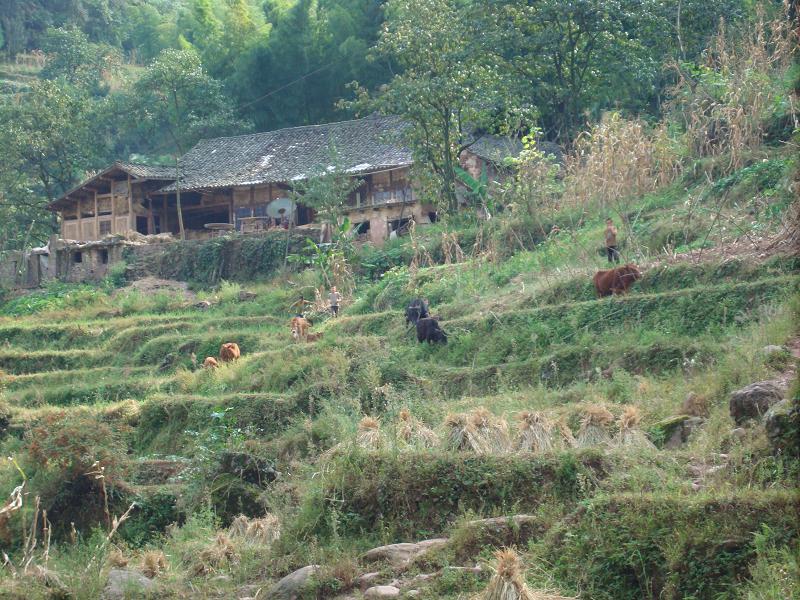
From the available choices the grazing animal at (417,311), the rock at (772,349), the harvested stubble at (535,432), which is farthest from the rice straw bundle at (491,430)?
the grazing animal at (417,311)

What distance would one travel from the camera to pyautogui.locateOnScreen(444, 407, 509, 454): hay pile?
11258mm

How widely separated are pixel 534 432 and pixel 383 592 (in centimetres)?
308

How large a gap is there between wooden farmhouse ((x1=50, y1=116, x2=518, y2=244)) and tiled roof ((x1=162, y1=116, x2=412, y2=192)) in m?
0.04

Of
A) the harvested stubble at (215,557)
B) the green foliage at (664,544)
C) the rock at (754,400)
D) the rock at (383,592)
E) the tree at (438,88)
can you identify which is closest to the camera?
the green foliage at (664,544)

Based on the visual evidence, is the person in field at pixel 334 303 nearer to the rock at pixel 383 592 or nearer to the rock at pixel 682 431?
the rock at pixel 682 431

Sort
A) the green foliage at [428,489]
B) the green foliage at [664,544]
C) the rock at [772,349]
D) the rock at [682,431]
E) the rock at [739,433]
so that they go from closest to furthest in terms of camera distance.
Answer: the green foliage at [664,544], the rock at [739,433], the green foliage at [428,489], the rock at [682,431], the rock at [772,349]

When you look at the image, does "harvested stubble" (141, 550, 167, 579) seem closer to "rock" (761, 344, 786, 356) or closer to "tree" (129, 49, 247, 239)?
"rock" (761, 344, 786, 356)

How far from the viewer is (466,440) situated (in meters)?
11.4

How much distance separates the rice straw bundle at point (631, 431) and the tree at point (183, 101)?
33.6 meters

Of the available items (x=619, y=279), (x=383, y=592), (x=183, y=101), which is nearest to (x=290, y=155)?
(x=183, y=101)

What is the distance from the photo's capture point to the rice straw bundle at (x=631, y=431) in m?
10.7

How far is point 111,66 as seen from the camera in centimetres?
5622

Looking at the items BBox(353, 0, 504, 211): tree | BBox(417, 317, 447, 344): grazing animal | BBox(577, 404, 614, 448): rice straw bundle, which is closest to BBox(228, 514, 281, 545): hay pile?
BBox(577, 404, 614, 448): rice straw bundle

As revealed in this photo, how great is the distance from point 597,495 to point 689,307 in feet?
23.4
